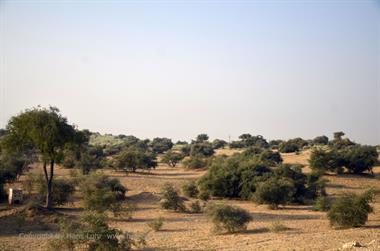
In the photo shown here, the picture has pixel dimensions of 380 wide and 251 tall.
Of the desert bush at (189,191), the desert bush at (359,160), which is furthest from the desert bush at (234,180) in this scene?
the desert bush at (359,160)

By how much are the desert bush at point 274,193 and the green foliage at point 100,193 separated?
8.68m

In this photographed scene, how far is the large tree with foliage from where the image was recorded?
25.0m

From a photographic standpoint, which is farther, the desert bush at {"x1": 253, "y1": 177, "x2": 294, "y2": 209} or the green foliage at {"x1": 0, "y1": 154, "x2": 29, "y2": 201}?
the green foliage at {"x1": 0, "y1": 154, "x2": 29, "y2": 201}

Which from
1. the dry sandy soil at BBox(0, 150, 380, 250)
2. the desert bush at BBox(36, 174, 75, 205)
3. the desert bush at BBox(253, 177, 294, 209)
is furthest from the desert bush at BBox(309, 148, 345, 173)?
the desert bush at BBox(36, 174, 75, 205)

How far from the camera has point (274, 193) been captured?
2797cm

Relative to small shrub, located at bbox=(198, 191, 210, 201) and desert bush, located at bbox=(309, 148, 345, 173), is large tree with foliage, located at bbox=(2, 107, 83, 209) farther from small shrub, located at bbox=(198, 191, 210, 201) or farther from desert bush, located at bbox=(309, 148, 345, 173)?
desert bush, located at bbox=(309, 148, 345, 173)

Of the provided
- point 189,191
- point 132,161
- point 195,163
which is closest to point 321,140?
point 195,163

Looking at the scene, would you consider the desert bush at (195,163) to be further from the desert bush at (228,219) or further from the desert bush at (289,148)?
the desert bush at (228,219)

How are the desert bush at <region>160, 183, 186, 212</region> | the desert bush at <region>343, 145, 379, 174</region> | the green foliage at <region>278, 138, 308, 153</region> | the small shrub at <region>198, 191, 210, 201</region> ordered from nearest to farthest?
the desert bush at <region>160, 183, 186, 212</region>, the small shrub at <region>198, 191, 210, 201</region>, the desert bush at <region>343, 145, 379, 174</region>, the green foliage at <region>278, 138, 308, 153</region>

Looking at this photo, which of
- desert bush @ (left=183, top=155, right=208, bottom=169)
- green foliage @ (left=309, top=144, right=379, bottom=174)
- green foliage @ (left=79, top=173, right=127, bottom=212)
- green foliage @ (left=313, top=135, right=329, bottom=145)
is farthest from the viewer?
green foliage @ (left=313, top=135, right=329, bottom=145)

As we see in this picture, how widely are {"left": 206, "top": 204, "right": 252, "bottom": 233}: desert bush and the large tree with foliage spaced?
32.8ft

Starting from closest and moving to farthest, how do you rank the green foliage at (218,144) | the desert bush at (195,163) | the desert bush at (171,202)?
the desert bush at (171,202) → the desert bush at (195,163) → the green foliage at (218,144)

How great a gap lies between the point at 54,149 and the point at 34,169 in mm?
21130

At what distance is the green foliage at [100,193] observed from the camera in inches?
918
